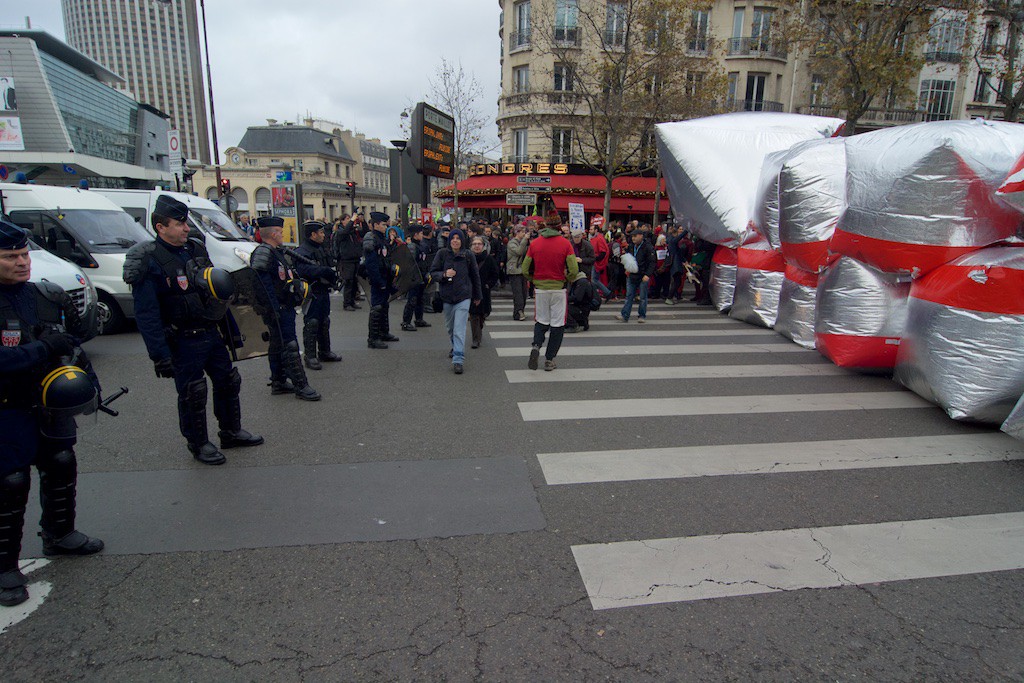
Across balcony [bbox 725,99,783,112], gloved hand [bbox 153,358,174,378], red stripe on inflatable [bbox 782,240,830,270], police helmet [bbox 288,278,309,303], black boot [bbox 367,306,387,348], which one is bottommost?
black boot [bbox 367,306,387,348]

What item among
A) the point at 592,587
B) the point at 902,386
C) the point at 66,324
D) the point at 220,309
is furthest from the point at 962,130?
the point at 66,324

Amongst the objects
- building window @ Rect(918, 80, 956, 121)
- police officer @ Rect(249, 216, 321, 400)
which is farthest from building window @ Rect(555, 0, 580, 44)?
police officer @ Rect(249, 216, 321, 400)

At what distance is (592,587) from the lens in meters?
2.94

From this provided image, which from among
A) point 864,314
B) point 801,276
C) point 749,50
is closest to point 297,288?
point 864,314

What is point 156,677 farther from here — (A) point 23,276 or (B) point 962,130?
(B) point 962,130

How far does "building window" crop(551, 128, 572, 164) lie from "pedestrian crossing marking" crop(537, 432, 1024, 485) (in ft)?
83.2

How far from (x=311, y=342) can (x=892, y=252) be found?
20.7 feet

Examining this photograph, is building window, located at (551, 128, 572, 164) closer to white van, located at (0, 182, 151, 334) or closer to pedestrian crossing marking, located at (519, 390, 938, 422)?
white van, located at (0, 182, 151, 334)

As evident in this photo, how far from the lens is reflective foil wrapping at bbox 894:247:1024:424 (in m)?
4.83

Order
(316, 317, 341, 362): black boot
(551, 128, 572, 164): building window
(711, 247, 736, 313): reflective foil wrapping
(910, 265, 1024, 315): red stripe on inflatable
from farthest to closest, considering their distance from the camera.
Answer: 1. (551, 128, 572, 164): building window
2. (711, 247, 736, 313): reflective foil wrapping
3. (316, 317, 341, 362): black boot
4. (910, 265, 1024, 315): red stripe on inflatable

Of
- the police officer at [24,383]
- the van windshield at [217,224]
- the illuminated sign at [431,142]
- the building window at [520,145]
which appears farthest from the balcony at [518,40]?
the police officer at [24,383]

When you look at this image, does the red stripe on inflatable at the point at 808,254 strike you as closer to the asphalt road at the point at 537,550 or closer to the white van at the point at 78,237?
the asphalt road at the point at 537,550

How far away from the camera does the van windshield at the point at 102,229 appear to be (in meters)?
8.91

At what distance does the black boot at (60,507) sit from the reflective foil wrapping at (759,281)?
9063 millimetres
